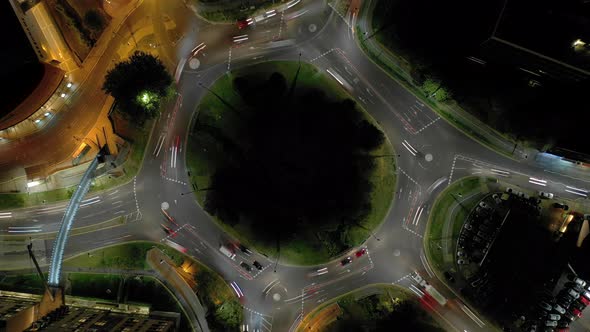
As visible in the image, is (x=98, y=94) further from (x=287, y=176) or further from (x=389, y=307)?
(x=389, y=307)

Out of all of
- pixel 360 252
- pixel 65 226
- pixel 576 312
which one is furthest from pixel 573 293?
pixel 65 226

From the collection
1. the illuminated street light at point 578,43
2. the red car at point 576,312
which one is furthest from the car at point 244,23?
the red car at point 576,312

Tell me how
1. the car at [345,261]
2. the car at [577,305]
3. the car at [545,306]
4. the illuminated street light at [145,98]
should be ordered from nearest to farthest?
1. the illuminated street light at [145,98]
2. the car at [545,306]
3. the car at [577,305]
4. the car at [345,261]

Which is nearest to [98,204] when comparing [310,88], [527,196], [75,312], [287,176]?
[75,312]

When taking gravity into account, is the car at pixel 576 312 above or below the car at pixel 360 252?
below

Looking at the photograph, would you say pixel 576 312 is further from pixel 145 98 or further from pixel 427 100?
pixel 145 98

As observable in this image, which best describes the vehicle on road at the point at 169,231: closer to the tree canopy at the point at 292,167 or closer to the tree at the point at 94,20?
the tree canopy at the point at 292,167
